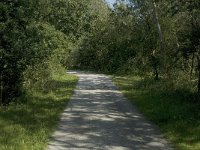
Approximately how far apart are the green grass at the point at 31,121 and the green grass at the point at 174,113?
342 centimetres

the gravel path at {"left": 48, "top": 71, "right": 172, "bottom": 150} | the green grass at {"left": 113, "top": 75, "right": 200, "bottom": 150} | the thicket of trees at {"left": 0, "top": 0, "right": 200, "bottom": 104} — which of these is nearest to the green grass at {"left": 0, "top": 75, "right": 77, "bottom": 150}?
the gravel path at {"left": 48, "top": 71, "right": 172, "bottom": 150}

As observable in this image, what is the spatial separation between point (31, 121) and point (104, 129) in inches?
101

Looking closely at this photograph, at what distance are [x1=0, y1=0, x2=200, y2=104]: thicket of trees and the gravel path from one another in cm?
310

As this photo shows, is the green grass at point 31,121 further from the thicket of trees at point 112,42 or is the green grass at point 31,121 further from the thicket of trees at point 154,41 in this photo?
the thicket of trees at point 154,41

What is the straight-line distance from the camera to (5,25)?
17250mm

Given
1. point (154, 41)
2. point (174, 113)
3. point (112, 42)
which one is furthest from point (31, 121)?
point (112, 42)

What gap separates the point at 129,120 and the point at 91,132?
102 inches

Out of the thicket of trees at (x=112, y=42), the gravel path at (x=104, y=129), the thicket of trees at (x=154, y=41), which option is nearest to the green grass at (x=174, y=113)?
the gravel path at (x=104, y=129)

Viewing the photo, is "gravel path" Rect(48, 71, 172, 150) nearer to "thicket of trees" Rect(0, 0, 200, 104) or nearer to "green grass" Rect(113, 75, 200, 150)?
"green grass" Rect(113, 75, 200, 150)

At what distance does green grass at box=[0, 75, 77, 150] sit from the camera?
10922 millimetres

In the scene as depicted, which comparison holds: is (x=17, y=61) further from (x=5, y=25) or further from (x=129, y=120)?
(x=129, y=120)

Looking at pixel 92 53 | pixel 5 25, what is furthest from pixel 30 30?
pixel 92 53

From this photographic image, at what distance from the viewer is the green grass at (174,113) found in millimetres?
11745

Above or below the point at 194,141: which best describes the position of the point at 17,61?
above
